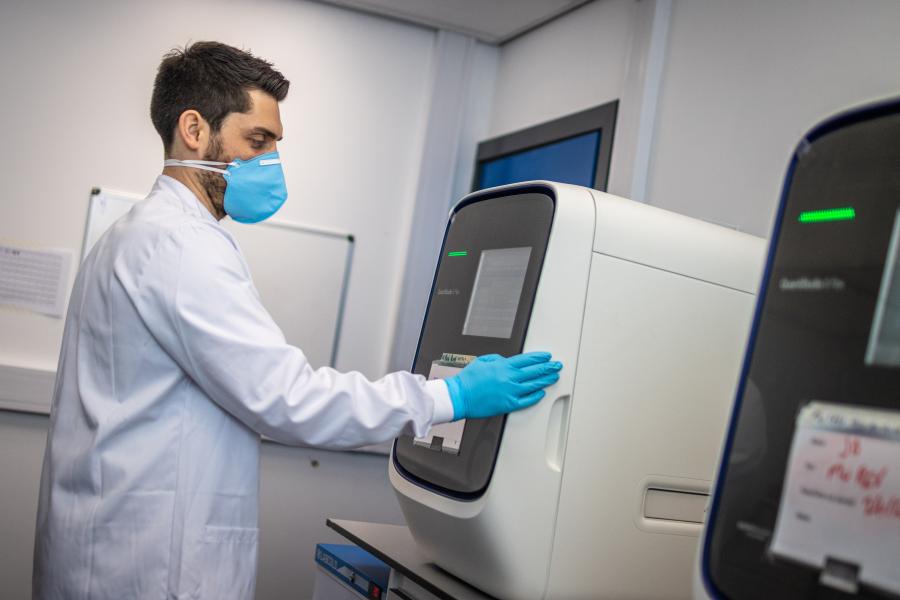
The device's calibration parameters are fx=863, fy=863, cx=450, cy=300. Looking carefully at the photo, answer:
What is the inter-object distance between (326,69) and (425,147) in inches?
17.4

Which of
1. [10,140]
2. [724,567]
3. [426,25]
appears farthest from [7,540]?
[724,567]

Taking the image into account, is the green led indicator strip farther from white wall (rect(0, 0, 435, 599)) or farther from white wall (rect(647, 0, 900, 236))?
white wall (rect(0, 0, 435, 599))

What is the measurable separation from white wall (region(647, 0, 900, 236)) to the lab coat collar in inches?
39.1

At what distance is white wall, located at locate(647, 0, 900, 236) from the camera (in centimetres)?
163

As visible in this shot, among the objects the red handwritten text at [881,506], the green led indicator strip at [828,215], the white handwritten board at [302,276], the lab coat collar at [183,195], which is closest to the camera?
the red handwritten text at [881,506]

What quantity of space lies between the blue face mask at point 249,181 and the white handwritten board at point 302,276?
1.44m

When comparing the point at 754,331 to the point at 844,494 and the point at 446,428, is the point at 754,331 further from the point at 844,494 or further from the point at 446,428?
the point at 446,428

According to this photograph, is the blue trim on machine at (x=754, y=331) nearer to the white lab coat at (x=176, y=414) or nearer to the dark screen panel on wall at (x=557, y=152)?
the white lab coat at (x=176, y=414)

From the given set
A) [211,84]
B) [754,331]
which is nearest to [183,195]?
[211,84]

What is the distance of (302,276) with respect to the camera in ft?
9.86

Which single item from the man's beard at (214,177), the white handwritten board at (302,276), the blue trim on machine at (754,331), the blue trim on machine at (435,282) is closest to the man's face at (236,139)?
the man's beard at (214,177)

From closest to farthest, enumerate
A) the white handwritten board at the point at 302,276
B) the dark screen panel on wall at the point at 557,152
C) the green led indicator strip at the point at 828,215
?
the green led indicator strip at the point at 828,215 → the dark screen panel on wall at the point at 557,152 → the white handwritten board at the point at 302,276

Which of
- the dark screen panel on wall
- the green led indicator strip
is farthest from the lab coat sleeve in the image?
the dark screen panel on wall

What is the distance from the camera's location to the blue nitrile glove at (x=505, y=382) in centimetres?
113
